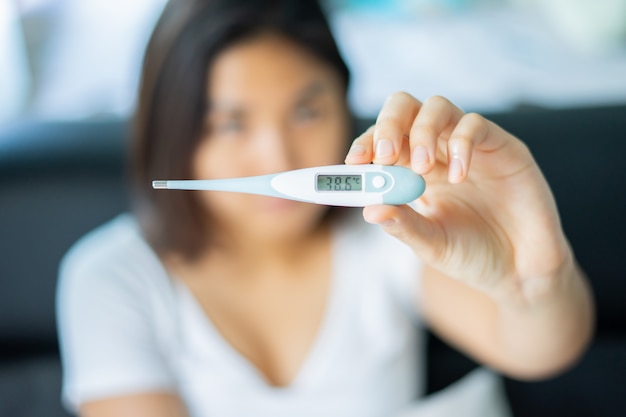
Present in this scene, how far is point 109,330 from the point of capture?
69 centimetres

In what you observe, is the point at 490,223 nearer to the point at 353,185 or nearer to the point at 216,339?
the point at 353,185

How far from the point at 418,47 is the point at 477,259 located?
4.12 feet

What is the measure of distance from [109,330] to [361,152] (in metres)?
0.44

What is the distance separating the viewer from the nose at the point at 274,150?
0.62m

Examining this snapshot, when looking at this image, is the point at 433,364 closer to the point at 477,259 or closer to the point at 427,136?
the point at 477,259

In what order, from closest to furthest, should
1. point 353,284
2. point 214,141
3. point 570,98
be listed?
point 214,141 < point 353,284 < point 570,98

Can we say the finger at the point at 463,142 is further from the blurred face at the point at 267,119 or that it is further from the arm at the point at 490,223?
the blurred face at the point at 267,119

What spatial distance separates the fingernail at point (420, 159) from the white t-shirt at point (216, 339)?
0.39 m

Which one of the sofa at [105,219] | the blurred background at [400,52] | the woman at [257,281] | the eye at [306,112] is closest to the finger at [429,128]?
the woman at [257,281]

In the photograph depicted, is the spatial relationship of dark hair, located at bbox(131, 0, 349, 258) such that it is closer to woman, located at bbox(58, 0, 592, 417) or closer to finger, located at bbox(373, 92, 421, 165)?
woman, located at bbox(58, 0, 592, 417)

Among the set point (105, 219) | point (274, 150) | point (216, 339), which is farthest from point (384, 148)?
point (105, 219)

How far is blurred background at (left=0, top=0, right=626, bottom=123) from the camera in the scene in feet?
4.30

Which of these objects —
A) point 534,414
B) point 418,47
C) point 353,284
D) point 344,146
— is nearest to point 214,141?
point 344,146

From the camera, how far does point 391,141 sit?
1.22 feet
